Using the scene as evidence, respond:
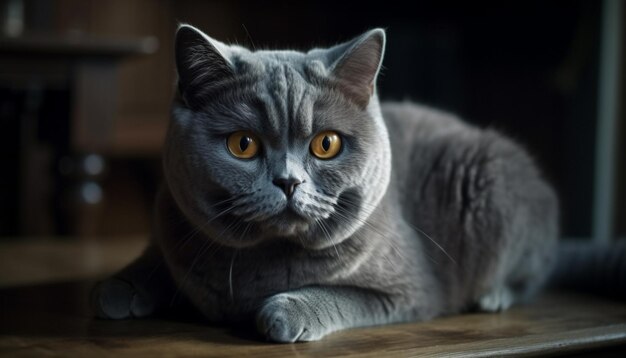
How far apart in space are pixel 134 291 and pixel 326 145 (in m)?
0.43

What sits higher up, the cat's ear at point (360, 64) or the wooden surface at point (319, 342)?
the cat's ear at point (360, 64)

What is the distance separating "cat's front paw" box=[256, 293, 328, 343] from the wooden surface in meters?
0.02

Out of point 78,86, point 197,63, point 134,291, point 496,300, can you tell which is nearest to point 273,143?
point 197,63

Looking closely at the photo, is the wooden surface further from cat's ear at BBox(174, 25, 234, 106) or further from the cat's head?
Result: cat's ear at BBox(174, 25, 234, 106)

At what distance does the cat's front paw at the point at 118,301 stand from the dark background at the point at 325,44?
774mm

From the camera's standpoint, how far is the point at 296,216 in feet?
3.65

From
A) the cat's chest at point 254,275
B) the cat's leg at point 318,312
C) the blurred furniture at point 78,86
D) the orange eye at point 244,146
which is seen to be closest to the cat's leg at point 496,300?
the cat's leg at point 318,312

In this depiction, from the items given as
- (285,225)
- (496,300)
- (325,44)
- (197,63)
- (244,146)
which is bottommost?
(496,300)

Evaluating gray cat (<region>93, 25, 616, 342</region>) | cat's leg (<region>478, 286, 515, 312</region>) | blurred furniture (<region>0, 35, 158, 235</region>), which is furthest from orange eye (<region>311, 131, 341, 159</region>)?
blurred furniture (<region>0, 35, 158, 235</region>)

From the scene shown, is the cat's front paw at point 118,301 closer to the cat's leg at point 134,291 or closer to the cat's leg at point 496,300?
the cat's leg at point 134,291

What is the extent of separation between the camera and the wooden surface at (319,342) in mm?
1114

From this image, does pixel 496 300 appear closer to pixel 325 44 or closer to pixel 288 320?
pixel 288 320

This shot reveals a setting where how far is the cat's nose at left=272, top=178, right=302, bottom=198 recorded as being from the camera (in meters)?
1.09

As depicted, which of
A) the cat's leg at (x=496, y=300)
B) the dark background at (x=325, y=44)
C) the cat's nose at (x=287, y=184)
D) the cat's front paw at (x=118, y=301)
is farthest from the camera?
the dark background at (x=325, y=44)
